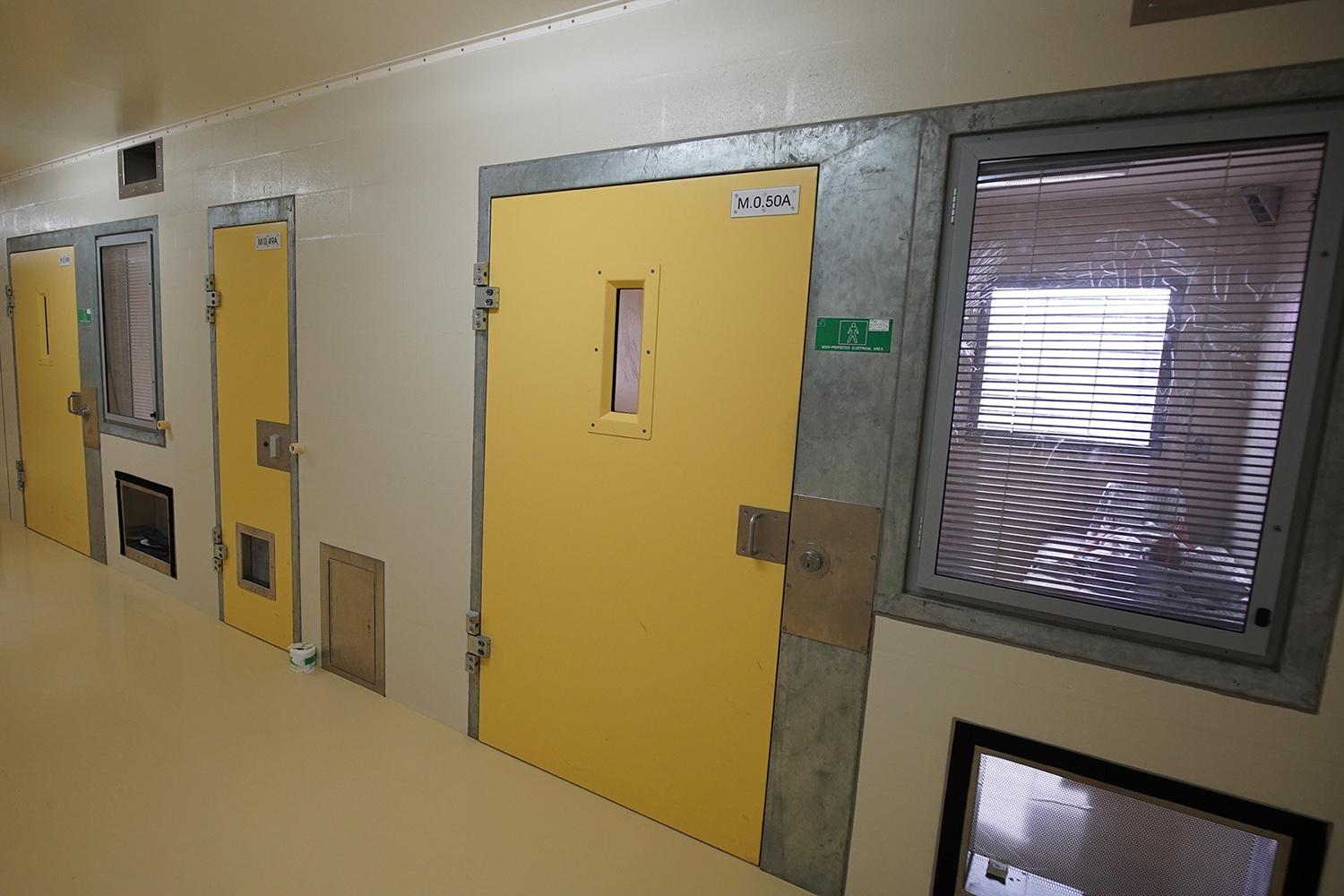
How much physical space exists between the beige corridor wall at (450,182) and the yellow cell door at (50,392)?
785 millimetres

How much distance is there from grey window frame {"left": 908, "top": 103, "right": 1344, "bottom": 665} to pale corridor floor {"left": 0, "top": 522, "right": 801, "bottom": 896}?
1.22 meters

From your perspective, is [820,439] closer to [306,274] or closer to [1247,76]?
[1247,76]

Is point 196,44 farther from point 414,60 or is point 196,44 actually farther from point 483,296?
point 483,296

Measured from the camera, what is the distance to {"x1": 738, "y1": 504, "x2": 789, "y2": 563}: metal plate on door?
67.1 inches

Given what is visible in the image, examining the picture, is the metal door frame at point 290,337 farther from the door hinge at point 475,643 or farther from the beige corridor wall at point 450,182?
the door hinge at point 475,643

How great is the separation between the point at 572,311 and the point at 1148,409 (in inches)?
64.8

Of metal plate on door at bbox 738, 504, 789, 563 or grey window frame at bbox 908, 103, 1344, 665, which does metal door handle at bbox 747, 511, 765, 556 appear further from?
grey window frame at bbox 908, 103, 1344, 665

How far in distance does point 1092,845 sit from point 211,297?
170 inches

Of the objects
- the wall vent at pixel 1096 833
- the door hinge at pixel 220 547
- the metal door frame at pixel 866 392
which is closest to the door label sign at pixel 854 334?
the metal door frame at pixel 866 392

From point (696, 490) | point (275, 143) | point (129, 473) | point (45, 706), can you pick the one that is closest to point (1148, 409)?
point (696, 490)

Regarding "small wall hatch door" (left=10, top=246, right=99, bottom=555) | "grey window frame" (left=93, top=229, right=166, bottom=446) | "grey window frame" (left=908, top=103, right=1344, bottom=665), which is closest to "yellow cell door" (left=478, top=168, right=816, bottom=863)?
"grey window frame" (left=908, top=103, right=1344, bottom=665)

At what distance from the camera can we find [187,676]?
2730 mm

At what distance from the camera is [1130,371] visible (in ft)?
4.33

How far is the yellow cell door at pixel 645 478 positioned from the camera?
1.71 metres
